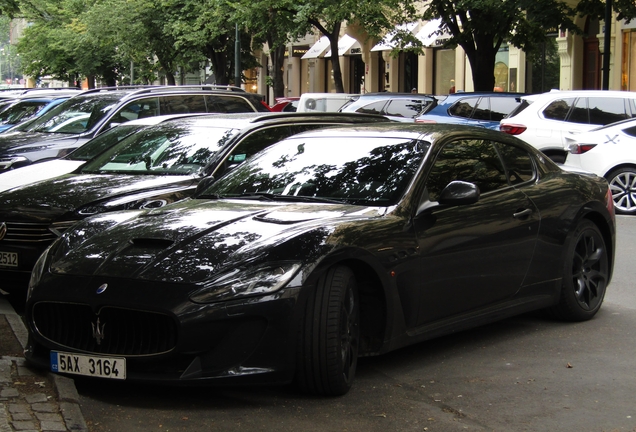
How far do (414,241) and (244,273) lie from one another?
1.26m

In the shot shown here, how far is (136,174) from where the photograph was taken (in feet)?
31.4

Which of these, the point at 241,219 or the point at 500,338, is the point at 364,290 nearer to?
the point at 241,219

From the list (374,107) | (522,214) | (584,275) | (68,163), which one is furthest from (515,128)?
(522,214)

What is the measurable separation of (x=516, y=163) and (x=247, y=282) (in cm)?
292

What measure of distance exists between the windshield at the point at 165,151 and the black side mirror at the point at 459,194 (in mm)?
3549

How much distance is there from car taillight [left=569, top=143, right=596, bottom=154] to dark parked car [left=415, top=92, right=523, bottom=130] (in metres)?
4.35

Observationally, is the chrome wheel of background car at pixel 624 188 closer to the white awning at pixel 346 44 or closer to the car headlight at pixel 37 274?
the car headlight at pixel 37 274

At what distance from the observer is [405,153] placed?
22.2ft

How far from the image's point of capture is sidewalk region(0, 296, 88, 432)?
5.06 metres

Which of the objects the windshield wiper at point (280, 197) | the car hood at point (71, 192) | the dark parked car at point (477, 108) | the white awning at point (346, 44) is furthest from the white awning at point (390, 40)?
the windshield wiper at point (280, 197)

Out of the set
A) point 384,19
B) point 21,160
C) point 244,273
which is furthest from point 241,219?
point 384,19

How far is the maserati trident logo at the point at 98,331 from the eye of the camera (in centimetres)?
554

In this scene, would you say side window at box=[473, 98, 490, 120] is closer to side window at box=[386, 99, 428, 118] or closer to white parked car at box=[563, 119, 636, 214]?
side window at box=[386, 99, 428, 118]

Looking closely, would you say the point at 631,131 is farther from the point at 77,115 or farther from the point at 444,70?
the point at 444,70
